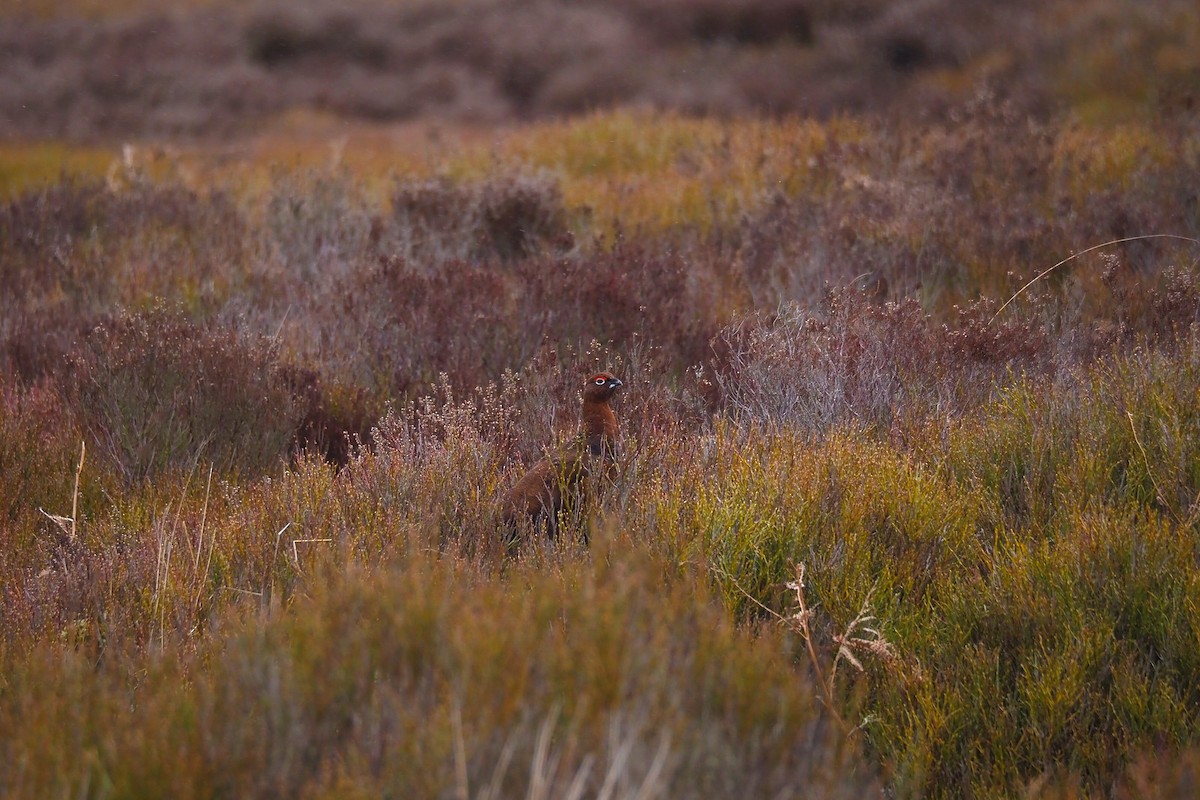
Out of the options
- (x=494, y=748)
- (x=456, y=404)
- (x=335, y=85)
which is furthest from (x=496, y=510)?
(x=335, y=85)

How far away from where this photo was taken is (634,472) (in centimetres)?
378

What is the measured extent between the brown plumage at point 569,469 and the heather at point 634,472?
0.08m

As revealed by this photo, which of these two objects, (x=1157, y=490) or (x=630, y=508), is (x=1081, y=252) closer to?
(x=1157, y=490)

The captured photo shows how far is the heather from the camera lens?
199cm

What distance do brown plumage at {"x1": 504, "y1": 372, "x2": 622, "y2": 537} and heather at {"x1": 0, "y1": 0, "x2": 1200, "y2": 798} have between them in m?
0.08

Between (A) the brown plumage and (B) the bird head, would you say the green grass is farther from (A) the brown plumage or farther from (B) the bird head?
(B) the bird head

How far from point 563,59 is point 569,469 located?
1776cm

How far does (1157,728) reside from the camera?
8.48ft

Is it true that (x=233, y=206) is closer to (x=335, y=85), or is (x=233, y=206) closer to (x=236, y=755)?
(x=236, y=755)

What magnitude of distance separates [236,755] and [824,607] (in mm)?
1711

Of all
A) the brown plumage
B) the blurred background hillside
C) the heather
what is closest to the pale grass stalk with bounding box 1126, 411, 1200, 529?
the heather

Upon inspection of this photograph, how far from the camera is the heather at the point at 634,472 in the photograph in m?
1.99

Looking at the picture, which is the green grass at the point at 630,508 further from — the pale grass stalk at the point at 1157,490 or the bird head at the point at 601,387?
the bird head at the point at 601,387

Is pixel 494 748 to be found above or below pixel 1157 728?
above
